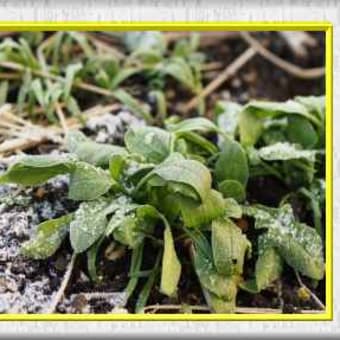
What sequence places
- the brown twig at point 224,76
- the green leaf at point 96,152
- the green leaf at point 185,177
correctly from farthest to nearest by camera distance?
1. the brown twig at point 224,76
2. the green leaf at point 96,152
3. the green leaf at point 185,177

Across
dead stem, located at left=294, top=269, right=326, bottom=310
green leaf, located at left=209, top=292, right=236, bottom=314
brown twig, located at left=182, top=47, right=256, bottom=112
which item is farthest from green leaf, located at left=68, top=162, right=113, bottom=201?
brown twig, located at left=182, top=47, right=256, bottom=112

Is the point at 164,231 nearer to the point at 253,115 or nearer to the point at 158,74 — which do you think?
the point at 253,115

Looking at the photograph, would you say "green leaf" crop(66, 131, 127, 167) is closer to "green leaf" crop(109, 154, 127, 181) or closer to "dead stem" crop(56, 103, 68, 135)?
"green leaf" crop(109, 154, 127, 181)

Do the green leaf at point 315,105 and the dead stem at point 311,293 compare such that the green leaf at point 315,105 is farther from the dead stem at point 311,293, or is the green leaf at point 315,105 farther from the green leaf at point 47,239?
the green leaf at point 47,239

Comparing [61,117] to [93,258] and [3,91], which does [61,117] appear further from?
[93,258]

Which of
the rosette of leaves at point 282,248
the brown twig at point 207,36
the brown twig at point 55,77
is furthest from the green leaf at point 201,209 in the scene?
the brown twig at point 207,36
